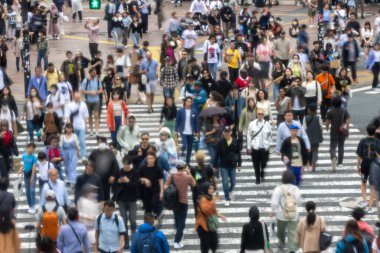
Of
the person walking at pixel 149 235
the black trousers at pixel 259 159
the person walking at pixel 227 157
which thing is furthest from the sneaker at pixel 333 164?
the person walking at pixel 149 235

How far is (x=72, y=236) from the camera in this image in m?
18.9

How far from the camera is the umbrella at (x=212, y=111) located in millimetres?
25812

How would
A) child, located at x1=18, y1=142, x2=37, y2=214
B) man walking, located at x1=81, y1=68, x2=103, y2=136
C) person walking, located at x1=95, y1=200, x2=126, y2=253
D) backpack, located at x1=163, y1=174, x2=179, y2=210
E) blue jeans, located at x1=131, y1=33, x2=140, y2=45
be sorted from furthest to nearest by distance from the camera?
blue jeans, located at x1=131, y1=33, x2=140, y2=45, man walking, located at x1=81, y1=68, x2=103, y2=136, child, located at x1=18, y1=142, x2=37, y2=214, backpack, located at x1=163, y1=174, x2=179, y2=210, person walking, located at x1=95, y1=200, x2=126, y2=253

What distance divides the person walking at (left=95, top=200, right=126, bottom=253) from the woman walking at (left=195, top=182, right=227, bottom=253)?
1346 millimetres

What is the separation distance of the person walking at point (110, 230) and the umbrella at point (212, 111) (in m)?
6.73

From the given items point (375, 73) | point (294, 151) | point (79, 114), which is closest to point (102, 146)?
point (294, 151)

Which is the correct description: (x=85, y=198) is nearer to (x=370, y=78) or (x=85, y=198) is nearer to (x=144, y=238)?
→ (x=144, y=238)

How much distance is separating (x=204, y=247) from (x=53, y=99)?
29.2 ft

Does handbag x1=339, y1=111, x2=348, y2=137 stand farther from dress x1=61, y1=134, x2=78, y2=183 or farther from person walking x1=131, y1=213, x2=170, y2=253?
person walking x1=131, y1=213, x2=170, y2=253

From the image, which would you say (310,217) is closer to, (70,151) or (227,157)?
(227,157)

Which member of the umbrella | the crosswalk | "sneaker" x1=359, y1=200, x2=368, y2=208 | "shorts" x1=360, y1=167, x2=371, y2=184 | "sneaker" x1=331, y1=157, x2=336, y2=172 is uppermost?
the umbrella

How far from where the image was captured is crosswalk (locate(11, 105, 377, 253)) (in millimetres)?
21906

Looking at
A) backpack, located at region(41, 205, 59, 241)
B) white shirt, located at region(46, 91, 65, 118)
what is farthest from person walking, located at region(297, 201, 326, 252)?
white shirt, located at region(46, 91, 65, 118)

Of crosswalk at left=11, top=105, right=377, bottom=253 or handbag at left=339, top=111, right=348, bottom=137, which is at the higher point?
handbag at left=339, top=111, right=348, bottom=137
